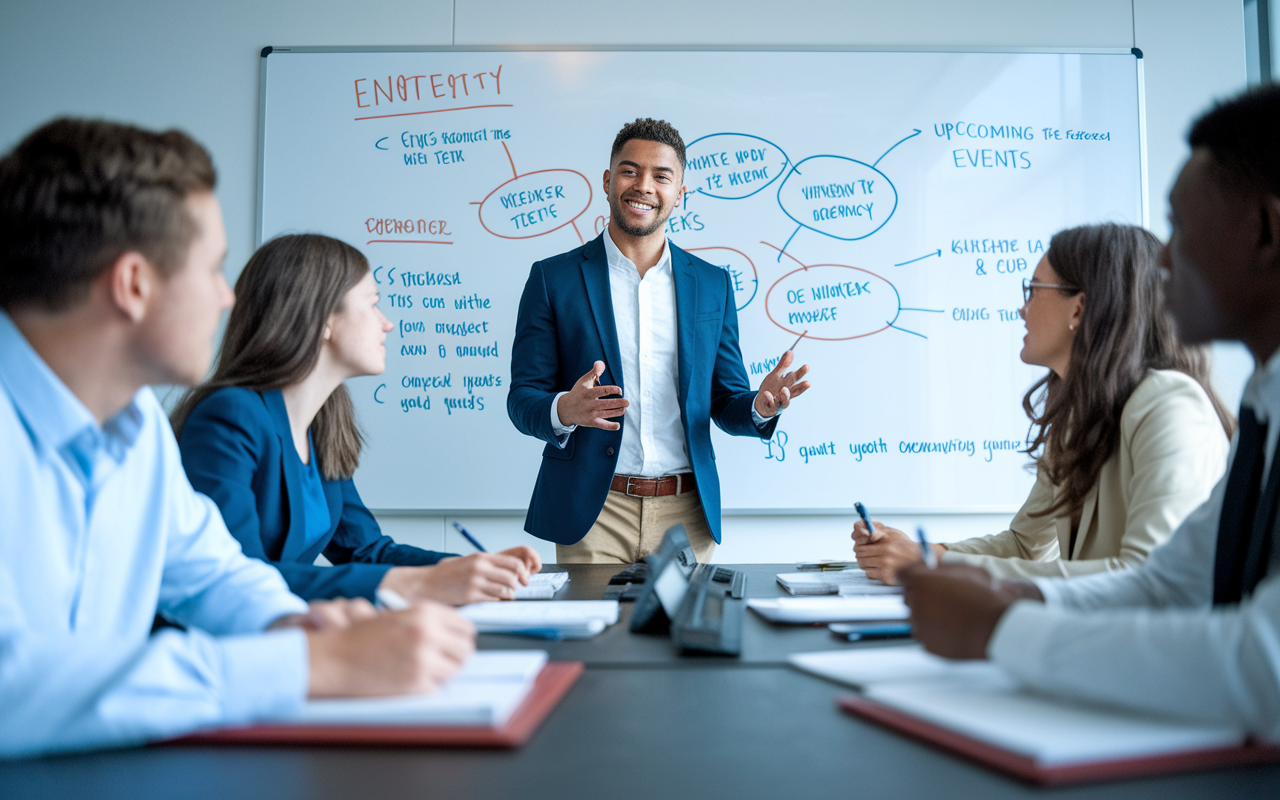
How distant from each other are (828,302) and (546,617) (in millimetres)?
2208

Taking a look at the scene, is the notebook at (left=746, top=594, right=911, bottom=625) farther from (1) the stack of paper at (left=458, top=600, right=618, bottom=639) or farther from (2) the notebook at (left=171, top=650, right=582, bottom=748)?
(2) the notebook at (left=171, top=650, right=582, bottom=748)

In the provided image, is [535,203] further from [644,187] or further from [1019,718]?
[1019,718]

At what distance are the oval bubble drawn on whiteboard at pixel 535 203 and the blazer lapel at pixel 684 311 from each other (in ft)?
2.30

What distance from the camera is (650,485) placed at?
2.31m

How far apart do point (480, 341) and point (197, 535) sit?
2081 mm

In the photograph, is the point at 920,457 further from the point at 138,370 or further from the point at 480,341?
the point at 138,370

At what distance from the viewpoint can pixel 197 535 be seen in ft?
3.36

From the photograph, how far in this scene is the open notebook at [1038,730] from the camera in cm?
57

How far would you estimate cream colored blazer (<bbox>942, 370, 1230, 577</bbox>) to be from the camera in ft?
4.39

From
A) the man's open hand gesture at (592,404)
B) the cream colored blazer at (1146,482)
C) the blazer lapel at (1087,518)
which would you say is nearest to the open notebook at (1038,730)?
the cream colored blazer at (1146,482)

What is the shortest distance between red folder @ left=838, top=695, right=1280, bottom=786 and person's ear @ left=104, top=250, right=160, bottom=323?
0.80 metres

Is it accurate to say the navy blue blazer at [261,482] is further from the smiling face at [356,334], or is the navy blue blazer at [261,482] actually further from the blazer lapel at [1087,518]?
the blazer lapel at [1087,518]

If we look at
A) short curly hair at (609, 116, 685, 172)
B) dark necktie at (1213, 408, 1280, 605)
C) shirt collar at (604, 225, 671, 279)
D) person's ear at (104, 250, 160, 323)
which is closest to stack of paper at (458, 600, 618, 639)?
person's ear at (104, 250, 160, 323)

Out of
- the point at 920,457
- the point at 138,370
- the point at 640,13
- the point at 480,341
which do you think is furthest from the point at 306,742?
the point at 640,13
